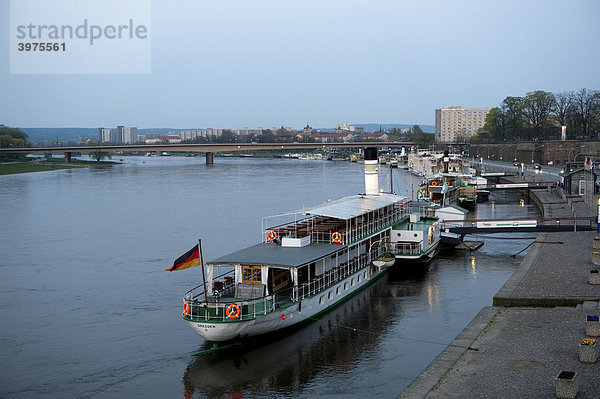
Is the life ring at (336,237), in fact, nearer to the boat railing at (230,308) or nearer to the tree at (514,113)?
the boat railing at (230,308)

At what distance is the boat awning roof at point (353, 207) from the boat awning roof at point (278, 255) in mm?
1584

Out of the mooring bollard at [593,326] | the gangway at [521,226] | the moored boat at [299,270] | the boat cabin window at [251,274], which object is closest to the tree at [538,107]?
the gangway at [521,226]

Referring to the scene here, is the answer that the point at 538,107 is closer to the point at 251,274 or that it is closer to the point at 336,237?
the point at 336,237

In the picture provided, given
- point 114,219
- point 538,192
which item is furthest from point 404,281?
point 538,192

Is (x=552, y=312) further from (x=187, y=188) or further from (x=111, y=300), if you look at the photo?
(x=187, y=188)

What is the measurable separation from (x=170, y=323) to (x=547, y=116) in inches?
4314

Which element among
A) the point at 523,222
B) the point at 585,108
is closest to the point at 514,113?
the point at 585,108

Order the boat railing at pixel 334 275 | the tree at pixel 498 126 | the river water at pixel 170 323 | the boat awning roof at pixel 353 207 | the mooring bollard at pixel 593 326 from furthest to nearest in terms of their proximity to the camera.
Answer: the tree at pixel 498 126
the boat awning roof at pixel 353 207
the boat railing at pixel 334 275
the river water at pixel 170 323
the mooring bollard at pixel 593 326

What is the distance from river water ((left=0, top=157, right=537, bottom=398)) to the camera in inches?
659

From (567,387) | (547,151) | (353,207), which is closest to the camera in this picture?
(567,387)

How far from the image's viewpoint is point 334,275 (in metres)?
22.6

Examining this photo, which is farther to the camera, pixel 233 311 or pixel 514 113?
pixel 514 113

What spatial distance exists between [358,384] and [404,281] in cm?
1148

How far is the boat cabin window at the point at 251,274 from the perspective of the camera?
784 inches
